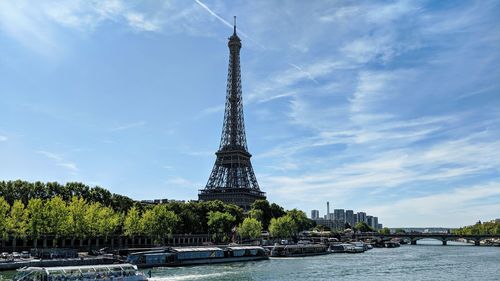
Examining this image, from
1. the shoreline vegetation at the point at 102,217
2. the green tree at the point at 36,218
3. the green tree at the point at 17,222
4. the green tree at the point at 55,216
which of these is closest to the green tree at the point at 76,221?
the shoreline vegetation at the point at 102,217

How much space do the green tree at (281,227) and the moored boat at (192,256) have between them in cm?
5797

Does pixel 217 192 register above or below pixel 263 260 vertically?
above

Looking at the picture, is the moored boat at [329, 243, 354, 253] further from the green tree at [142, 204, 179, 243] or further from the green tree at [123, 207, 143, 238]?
the green tree at [123, 207, 143, 238]

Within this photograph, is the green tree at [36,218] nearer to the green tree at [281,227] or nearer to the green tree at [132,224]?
the green tree at [132,224]

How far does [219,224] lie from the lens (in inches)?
5546

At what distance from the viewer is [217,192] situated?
19325 centimetres

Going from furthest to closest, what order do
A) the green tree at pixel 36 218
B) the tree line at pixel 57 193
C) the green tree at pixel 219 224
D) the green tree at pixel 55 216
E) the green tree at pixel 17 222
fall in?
the green tree at pixel 219 224
the tree line at pixel 57 193
the green tree at pixel 55 216
the green tree at pixel 36 218
the green tree at pixel 17 222

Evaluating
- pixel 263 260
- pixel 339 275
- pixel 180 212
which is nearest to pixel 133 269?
pixel 339 275

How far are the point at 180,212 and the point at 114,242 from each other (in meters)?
28.1

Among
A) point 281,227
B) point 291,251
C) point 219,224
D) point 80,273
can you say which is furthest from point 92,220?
point 281,227

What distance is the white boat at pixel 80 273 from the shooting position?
53531mm

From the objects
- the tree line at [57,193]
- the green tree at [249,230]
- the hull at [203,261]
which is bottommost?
the hull at [203,261]

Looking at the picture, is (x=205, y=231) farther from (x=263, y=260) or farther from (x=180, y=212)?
(x=263, y=260)

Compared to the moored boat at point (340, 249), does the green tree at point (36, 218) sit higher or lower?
higher
